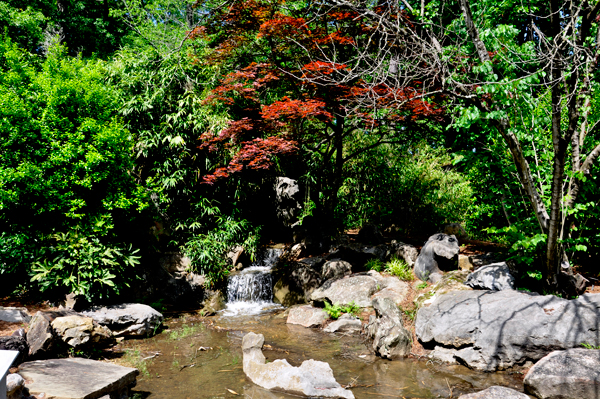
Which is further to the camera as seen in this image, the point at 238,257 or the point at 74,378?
the point at 238,257

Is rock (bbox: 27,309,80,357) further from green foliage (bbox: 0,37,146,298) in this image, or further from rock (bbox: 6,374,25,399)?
rock (bbox: 6,374,25,399)

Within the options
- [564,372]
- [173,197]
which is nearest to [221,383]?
[564,372]

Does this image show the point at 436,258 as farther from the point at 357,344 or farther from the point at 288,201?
the point at 288,201

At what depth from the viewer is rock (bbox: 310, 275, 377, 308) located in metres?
7.85

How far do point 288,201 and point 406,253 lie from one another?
467cm

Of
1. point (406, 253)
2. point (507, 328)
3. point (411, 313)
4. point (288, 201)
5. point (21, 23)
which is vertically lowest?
point (411, 313)

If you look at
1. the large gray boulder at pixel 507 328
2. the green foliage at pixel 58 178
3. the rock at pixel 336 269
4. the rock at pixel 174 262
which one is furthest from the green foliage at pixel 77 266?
the large gray boulder at pixel 507 328

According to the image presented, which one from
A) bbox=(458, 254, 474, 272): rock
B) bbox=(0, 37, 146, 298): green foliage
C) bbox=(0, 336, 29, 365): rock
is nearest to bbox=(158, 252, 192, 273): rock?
bbox=(0, 37, 146, 298): green foliage

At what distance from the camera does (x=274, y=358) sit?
585 cm

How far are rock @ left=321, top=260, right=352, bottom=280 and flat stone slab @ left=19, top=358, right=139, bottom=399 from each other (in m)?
5.35

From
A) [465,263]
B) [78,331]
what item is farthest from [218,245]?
[465,263]

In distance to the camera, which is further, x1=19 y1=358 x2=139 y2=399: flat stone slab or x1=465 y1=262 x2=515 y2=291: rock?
x1=465 y1=262 x2=515 y2=291: rock

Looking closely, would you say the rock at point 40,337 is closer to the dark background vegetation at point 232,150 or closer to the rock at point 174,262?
the dark background vegetation at point 232,150

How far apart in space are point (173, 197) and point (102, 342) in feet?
17.1
